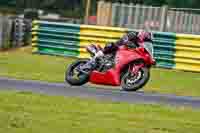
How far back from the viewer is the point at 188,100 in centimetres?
1223

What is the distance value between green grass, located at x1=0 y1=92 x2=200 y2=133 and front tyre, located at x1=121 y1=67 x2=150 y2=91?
2.19 m

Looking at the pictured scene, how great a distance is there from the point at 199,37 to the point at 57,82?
7041 mm

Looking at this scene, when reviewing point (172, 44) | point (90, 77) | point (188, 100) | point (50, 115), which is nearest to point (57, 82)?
point (90, 77)

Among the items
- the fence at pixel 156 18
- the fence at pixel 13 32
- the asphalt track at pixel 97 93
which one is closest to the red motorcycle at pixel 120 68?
the asphalt track at pixel 97 93

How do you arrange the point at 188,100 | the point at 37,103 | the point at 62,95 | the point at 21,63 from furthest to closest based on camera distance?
the point at 21,63
the point at 188,100
the point at 62,95
the point at 37,103

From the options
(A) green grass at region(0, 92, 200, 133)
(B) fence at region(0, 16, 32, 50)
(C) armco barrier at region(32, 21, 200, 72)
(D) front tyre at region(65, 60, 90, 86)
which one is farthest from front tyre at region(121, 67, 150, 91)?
(B) fence at region(0, 16, 32, 50)

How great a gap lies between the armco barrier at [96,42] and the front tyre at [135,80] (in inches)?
270

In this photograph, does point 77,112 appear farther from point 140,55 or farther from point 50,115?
point 140,55

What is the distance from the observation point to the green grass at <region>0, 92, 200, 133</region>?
772 cm

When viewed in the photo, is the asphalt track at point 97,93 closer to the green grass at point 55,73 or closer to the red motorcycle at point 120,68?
the red motorcycle at point 120,68

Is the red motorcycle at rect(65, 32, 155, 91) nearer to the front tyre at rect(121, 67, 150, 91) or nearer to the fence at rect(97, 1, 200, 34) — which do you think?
the front tyre at rect(121, 67, 150, 91)

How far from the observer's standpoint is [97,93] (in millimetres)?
12000


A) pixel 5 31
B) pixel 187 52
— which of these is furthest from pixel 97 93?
pixel 5 31

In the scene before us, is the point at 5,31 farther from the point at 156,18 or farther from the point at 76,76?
the point at 76,76
